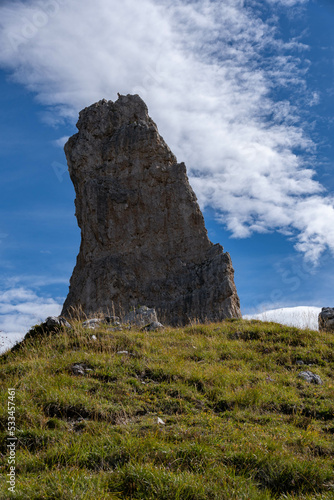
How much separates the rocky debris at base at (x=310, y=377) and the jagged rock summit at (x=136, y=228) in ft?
87.8

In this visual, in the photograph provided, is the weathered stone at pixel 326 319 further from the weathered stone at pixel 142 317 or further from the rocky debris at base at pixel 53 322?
the rocky debris at base at pixel 53 322

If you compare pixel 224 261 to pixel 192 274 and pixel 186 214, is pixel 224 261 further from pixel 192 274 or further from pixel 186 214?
pixel 186 214

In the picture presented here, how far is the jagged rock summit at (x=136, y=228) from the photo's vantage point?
40.9 m

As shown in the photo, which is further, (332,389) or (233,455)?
(332,389)

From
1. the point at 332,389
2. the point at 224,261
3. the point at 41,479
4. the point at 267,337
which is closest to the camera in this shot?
the point at 41,479

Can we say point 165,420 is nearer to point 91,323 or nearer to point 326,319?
point 91,323

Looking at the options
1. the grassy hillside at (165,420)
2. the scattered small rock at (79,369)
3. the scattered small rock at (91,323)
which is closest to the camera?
the grassy hillside at (165,420)

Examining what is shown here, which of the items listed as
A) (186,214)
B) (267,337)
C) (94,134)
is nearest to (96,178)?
(94,134)

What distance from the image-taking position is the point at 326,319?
1708 cm

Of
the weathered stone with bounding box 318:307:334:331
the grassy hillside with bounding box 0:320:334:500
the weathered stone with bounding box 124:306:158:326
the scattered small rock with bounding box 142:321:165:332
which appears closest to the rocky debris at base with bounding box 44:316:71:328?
the grassy hillside with bounding box 0:320:334:500

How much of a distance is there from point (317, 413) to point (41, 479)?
18.5 feet

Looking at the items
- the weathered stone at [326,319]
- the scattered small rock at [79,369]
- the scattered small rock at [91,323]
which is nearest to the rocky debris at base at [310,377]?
the scattered small rock at [79,369]

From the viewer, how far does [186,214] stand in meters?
45.7

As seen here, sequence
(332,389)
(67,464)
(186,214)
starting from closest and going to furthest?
(67,464) < (332,389) < (186,214)
